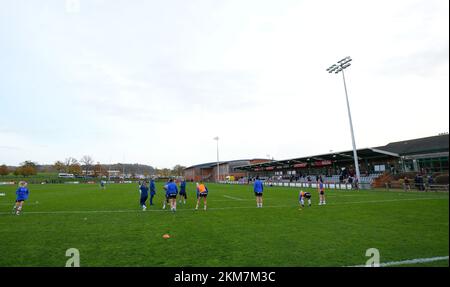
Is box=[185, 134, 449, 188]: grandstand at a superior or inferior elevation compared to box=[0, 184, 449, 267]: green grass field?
superior

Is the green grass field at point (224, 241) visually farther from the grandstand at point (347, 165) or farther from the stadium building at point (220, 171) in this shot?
the stadium building at point (220, 171)

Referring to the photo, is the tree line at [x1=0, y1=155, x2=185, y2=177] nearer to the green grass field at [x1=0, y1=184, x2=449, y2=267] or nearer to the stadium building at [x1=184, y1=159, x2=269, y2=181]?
the stadium building at [x1=184, y1=159, x2=269, y2=181]

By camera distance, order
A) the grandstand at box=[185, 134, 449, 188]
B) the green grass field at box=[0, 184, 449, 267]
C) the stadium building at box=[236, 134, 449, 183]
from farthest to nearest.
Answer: the stadium building at box=[236, 134, 449, 183] < the grandstand at box=[185, 134, 449, 188] < the green grass field at box=[0, 184, 449, 267]

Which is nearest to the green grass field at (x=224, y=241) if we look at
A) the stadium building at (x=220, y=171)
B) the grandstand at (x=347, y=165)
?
the grandstand at (x=347, y=165)

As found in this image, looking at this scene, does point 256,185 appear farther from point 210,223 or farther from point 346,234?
point 346,234

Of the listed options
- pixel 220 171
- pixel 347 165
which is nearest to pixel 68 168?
pixel 220 171

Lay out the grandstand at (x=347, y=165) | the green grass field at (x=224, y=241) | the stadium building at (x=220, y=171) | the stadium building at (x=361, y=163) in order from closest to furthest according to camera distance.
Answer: the green grass field at (x=224, y=241) → the grandstand at (x=347, y=165) → the stadium building at (x=361, y=163) → the stadium building at (x=220, y=171)

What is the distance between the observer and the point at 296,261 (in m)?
5.48

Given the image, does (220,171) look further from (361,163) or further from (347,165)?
(361,163)

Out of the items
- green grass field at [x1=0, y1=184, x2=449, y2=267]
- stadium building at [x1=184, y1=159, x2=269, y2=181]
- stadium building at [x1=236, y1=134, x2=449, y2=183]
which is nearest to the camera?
green grass field at [x1=0, y1=184, x2=449, y2=267]

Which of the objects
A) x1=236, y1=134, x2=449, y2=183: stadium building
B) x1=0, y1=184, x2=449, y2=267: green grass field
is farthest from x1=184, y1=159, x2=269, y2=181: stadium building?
x1=0, y1=184, x2=449, y2=267: green grass field

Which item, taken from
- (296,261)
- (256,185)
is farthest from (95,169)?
(296,261)

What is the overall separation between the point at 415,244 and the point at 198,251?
5.55 metres
